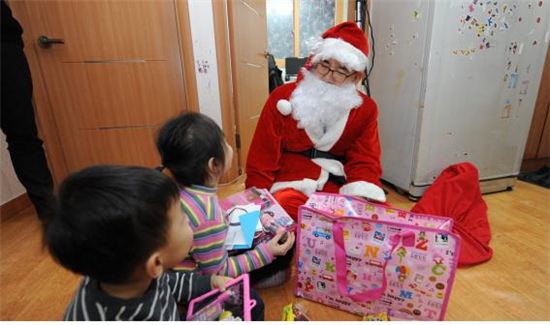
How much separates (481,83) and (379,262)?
1.12 m

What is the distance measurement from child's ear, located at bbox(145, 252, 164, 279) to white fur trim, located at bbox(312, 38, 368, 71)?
82cm

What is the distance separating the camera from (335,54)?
3.13 feet

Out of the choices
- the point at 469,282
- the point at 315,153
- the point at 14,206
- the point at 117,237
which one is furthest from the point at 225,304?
the point at 14,206

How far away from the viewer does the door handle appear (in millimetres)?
1349

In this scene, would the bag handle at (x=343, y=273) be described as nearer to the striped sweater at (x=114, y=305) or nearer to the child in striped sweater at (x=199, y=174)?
the child in striped sweater at (x=199, y=174)

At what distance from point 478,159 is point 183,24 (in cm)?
162

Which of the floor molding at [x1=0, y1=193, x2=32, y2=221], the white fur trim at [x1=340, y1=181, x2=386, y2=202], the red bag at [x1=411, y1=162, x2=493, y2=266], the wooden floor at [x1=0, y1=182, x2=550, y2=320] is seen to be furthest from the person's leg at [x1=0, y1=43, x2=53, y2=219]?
the red bag at [x1=411, y1=162, x2=493, y2=266]

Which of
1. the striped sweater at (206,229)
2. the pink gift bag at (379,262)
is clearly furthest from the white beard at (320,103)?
the striped sweater at (206,229)

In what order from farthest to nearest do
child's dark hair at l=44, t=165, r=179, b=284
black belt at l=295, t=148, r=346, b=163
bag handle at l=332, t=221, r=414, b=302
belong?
black belt at l=295, t=148, r=346, b=163, bag handle at l=332, t=221, r=414, b=302, child's dark hair at l=44, t=165, r=179, b=284

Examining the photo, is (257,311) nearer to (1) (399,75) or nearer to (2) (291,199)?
(2) (291,199)

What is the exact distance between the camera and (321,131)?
1047 millimetres

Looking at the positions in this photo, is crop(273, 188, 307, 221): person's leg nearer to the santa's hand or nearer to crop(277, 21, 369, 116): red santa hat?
the santa's hand

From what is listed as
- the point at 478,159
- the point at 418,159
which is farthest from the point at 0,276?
the point at 478,159

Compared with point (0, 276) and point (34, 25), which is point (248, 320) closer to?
point (0, 276)
